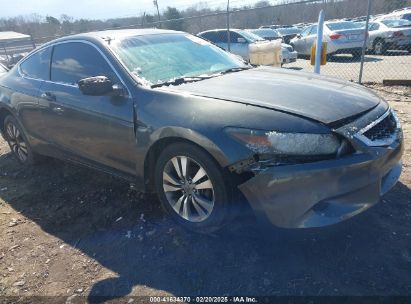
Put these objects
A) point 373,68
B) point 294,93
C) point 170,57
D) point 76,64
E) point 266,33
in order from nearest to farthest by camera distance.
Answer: point 294,93
point 170,57
point 76,64
point 373,68
point 266,33

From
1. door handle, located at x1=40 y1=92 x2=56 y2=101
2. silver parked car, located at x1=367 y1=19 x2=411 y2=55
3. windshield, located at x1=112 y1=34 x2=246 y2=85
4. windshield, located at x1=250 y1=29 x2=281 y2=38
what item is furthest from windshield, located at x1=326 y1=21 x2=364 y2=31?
door handle, located at x1=40 y1=92 x2=56 y2=101

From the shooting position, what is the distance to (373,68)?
11961 mm

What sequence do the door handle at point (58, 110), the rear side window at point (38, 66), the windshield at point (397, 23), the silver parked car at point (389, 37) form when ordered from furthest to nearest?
the windshield at point (397, 23), the silver parked car at point (389, 37), the rear side window at point (38, 66), the door handle at point (58, 110)

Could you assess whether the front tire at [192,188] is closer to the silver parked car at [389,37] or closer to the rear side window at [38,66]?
the rear side window at [38,66]

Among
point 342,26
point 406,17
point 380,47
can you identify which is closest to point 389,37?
point 380,47

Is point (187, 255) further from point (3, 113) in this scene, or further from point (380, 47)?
point (380, 47)

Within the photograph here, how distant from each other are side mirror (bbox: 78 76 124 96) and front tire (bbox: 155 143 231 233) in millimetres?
741

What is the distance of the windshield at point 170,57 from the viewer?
3.39 m

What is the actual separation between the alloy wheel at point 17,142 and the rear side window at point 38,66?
0.88m

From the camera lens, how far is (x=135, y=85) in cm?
318

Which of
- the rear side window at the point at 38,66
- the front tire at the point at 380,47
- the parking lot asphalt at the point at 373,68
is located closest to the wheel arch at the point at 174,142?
the rear side window at the point at 38,66

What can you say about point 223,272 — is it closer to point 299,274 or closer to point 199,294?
point 199,294

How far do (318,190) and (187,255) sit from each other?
1.16m

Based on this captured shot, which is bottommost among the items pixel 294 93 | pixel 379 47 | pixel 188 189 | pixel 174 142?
pixel 379 47
